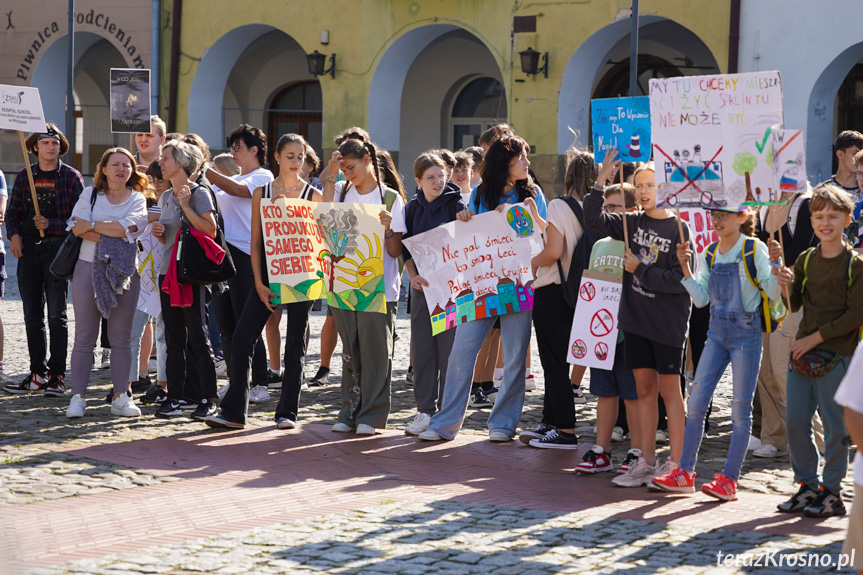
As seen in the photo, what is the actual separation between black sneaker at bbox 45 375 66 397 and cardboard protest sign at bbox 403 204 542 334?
3.23 metres

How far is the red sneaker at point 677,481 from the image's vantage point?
6.32 metres

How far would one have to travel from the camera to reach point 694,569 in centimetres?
498

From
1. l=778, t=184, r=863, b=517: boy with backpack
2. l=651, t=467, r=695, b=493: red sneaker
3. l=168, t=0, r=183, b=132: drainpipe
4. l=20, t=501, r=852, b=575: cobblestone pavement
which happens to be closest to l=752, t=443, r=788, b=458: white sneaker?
l=651, t=467, r=695, b=493: red sneaker

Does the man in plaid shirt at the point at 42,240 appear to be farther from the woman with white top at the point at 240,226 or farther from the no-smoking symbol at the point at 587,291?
the no-smoking symbol at the point at 587,291

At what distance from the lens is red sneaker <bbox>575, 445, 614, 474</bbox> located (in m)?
6.86

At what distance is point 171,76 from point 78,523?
17.3 m

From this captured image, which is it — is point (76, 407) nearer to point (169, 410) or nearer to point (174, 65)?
point (169, 410)

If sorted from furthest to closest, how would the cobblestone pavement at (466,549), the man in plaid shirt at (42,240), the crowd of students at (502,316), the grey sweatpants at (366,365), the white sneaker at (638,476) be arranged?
the man in plaid shirt at (42,240) → the grey sweatpants at (366,365) → the white sneaker at (638,476) → the crowd of students at (502,316) → the cobblestone pavement at (466,549)

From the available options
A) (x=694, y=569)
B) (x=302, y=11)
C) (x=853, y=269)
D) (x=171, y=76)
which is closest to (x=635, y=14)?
(x=302, y=11)

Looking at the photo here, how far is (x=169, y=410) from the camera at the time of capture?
27.9ft

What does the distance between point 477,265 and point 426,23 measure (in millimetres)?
12810

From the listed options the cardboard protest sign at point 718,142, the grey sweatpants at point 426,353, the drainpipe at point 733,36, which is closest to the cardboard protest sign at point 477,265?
the grey sweatpants at point 426,353

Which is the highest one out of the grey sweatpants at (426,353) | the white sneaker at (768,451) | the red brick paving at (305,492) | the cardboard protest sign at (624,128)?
the cardboard protest sign at (624,128)

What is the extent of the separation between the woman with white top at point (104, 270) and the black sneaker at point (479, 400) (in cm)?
261
